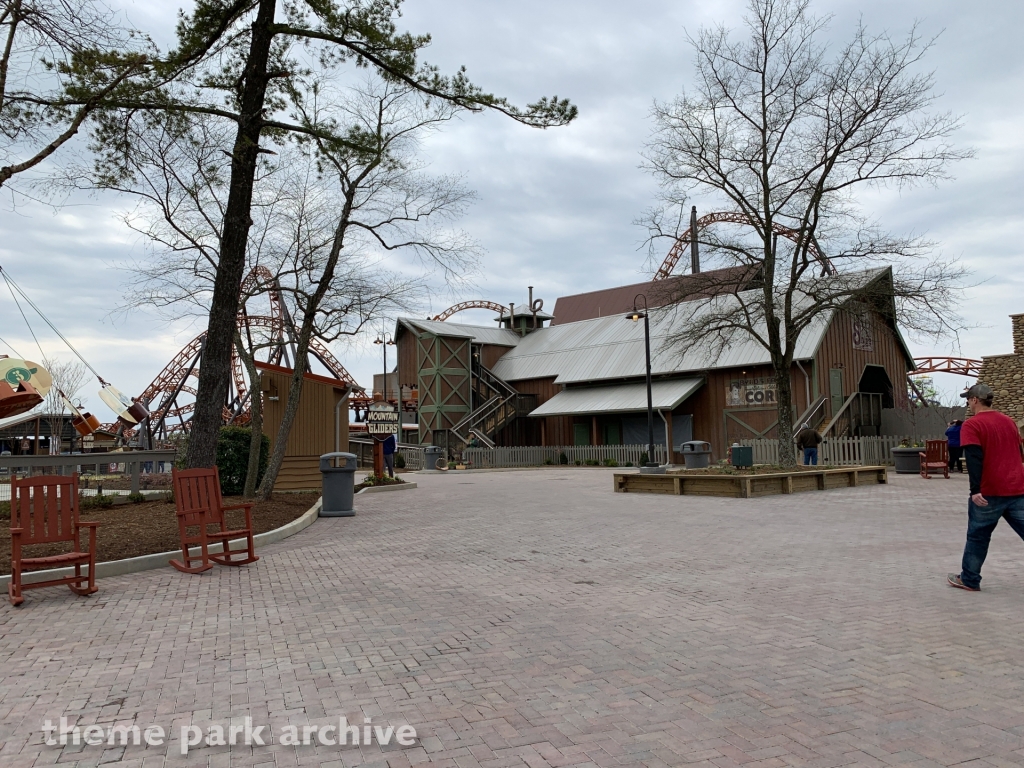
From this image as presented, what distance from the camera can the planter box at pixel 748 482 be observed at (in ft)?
54.6

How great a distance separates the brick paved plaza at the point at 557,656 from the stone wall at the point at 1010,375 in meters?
20.9

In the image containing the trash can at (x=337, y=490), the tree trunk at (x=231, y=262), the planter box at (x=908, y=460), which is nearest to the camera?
the tree trunk at (x=231, y=262)

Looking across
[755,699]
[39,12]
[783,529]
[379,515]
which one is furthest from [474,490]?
[755,699]

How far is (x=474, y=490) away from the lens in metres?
20.7

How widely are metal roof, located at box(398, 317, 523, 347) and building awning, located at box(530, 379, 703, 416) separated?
7722mm

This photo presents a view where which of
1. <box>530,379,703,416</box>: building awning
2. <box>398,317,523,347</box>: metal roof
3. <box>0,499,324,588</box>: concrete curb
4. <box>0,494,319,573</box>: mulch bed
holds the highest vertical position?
<box>398,317,523,347</box>: metal roof

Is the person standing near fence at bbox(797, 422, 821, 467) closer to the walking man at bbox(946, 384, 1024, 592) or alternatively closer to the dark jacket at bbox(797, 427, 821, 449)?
the dark jacket at bbox(797, 427, 821, 449)

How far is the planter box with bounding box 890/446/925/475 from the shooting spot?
22.7 m

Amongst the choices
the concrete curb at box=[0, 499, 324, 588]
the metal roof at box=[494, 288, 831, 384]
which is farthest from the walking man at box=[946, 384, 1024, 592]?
the metal roof at box=[494, 288, 831, 384]

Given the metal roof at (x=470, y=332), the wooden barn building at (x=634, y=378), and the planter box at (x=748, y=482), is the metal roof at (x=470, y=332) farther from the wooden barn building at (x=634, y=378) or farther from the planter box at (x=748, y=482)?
the planter box at (x=748, y=482)

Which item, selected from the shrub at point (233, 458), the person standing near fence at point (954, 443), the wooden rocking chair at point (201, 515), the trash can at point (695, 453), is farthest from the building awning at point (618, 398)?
the wooden rocking chair at point (201, 515)

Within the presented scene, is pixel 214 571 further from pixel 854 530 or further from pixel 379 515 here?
pixel 854 530

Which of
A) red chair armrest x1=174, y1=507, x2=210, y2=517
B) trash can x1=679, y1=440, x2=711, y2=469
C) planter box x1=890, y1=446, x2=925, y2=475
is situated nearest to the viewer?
red chair armrest x1=174, y1=507, x2=210, y2=517

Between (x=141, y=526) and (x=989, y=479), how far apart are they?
36.5 feet
